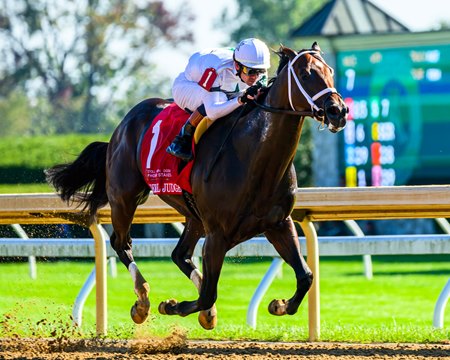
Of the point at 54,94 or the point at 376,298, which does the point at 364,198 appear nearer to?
the point at 376,298

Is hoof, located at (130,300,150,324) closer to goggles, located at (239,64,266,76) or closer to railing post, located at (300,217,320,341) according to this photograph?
railing post, located at (300,217,320,341)

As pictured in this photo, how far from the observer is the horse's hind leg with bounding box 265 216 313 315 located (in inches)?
248

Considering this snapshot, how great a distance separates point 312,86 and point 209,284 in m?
1.22

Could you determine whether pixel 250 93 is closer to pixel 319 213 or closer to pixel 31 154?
pixel 319 213

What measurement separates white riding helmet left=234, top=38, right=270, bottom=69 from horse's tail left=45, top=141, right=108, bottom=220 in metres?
1.72

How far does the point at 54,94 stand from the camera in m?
38.6

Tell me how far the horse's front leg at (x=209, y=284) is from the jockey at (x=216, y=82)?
1.77 feet

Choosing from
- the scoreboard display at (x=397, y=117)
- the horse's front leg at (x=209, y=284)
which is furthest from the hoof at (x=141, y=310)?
the scoreboard display at (x=397, y=117)

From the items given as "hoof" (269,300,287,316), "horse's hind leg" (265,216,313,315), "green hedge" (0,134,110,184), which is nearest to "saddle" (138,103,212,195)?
"horse's hind leg" (265,216,313,315)

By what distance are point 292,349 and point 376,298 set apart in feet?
12.3

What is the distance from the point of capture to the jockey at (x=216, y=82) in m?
6.35

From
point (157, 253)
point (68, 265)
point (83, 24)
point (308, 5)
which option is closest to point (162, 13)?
point (83, 24)

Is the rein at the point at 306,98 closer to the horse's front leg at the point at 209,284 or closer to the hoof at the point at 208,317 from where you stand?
the horse's front leg at the point at 209,284

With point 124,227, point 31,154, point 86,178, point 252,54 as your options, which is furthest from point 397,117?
point 252,54
